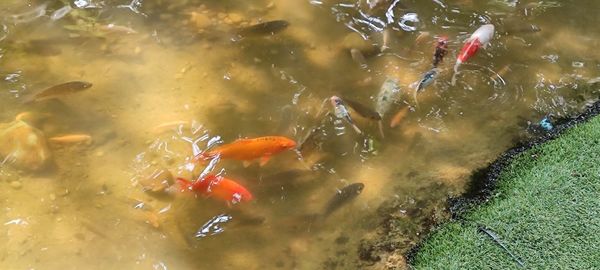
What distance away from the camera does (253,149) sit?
2541 mm

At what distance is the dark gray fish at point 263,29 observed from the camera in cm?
316

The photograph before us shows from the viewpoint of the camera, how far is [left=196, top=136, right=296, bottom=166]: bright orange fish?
100 inches

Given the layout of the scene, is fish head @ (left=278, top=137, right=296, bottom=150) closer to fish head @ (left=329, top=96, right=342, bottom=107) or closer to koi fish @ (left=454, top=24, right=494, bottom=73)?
fish head @ (left=329, top=96, right=342, bottom=107)

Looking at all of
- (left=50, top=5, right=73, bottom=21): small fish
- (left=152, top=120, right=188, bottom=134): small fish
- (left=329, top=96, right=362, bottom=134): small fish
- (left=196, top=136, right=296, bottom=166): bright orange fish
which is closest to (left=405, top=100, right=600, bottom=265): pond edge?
(left=329, top=96, right=362, bottom=134): small fish

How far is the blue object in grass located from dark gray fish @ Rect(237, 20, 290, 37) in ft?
5.05

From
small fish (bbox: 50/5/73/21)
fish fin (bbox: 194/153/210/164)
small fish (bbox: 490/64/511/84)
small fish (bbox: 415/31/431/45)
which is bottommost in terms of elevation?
fish fin (bbox: 194/153/210/164)

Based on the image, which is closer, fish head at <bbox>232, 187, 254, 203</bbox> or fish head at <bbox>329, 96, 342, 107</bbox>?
fish head at <bbox>232, 187, 254, 203</bbox>

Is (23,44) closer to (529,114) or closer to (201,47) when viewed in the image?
(201,47)

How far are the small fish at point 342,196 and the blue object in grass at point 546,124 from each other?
1006mm

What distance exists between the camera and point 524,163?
2523 millimetres

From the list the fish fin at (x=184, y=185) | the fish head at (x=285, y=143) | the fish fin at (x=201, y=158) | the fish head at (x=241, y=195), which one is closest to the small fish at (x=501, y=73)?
the fish head at (x=285, y=143)

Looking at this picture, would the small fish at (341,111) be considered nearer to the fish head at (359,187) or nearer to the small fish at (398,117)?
the small fish at (398,117)

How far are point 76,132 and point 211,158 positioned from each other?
29.9 inches

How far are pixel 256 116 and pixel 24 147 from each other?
1163 millimetres
